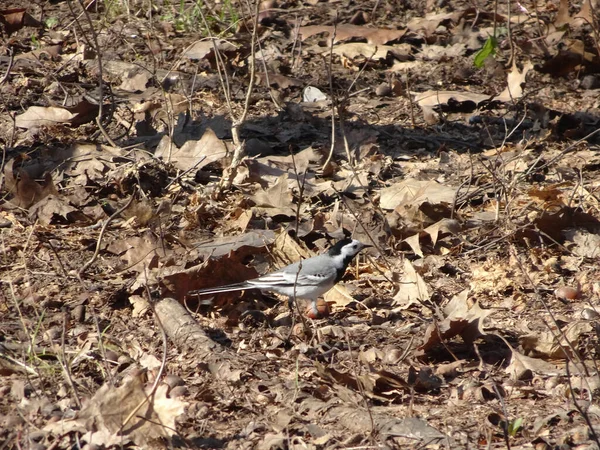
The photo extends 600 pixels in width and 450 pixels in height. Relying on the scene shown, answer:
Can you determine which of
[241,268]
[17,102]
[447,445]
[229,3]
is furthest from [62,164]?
[447,445]

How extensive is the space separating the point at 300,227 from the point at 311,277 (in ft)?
3.35

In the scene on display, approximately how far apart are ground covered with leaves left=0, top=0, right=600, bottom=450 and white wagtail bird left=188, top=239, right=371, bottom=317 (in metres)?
0.13

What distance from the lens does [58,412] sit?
4.08 m

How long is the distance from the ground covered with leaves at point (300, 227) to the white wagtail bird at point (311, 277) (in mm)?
132

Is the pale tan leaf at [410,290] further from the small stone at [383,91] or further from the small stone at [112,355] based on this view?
the small stone at [383,91]

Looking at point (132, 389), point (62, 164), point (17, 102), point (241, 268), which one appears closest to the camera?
point (132, 389)

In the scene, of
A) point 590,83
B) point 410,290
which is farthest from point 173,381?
point 590,83

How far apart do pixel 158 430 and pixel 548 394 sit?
80.7 inches

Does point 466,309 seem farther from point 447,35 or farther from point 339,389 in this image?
point 447,35

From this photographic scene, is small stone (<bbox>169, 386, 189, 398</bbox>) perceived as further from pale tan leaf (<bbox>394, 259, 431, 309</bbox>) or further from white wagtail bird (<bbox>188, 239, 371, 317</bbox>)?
→ pale tan leaf (<bbox>394, 259, 431, 309</bbox>)

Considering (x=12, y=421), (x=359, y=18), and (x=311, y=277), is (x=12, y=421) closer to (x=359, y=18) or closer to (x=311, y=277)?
(x=311, y=277)

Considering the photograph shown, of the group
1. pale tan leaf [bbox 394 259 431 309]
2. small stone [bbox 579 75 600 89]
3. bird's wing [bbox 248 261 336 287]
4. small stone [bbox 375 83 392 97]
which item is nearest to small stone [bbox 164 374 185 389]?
bird's wing [bbox 248 261 336 287]

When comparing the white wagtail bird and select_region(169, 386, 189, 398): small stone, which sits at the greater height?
select_region(169, 386, 189, 398): small stone

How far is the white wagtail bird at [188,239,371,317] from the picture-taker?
18.5 feet
